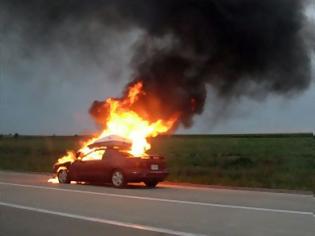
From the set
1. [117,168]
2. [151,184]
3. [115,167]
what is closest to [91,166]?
[115,167]

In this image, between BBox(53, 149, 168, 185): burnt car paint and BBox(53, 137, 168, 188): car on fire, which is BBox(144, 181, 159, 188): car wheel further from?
BBox(53, 149, 168, 185): burnt car paint

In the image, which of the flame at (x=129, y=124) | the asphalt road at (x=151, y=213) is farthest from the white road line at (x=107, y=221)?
the flame at (x=129, y=124)

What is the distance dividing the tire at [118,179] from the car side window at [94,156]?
112cm

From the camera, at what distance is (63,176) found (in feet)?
74.1

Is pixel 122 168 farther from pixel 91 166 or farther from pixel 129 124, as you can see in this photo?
pixel 129 124

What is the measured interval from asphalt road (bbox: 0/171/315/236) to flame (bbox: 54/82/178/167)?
438 cm

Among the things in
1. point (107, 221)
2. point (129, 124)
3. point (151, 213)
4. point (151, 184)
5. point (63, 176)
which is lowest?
point (107, 221)

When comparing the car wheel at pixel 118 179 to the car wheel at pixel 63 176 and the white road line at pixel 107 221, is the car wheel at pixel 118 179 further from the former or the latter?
the white road line at pixel 107 221

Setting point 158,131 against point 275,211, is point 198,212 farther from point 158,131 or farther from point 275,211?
point 158,131

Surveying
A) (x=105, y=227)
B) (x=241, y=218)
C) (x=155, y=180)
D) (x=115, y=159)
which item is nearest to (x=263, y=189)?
(x=155, y=180)

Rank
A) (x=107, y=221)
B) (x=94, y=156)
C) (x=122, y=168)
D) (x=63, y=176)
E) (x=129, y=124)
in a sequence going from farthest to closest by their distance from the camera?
(x=129, y=124), (x=63, y=176), (x=94, y=156), (x=122, y=168), (x=107, y=221)

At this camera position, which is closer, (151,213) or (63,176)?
(151,213)

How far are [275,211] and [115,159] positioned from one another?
838cm

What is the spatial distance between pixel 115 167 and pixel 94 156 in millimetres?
1477
